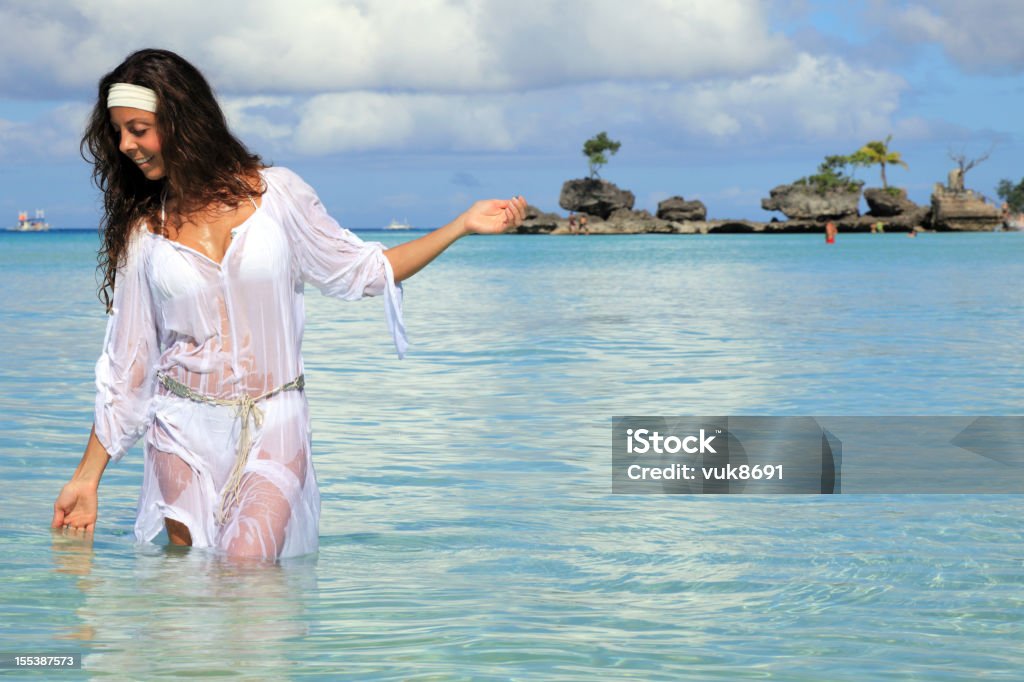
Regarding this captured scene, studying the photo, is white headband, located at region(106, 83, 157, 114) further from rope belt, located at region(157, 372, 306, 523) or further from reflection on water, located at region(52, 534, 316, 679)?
reflection on water, located at region(52, 534, 316, 679)

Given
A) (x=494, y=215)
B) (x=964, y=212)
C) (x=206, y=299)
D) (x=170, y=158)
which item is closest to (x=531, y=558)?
(x=494, y=215)

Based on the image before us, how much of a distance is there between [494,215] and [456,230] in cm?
14

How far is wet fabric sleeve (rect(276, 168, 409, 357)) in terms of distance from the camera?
12.3 ft

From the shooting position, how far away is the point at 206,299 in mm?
3596

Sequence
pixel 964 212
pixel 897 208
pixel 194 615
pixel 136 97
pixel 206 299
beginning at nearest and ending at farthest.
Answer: pixel 136 97
pixel 206 299
pixel 194 615
pixel 964 212
pixel 897 208

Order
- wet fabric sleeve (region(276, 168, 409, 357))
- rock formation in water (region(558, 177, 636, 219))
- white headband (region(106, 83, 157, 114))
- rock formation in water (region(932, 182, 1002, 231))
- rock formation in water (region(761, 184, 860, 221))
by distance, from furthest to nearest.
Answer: rock formation in water (region(558, 177, 636, 219))
rock formation in water (region(761, 184, 860, 221))
rock formation in water (region(932, 182, 1002, 231))
wet fabric sleeve (region(276, 168, 409, 357))
white headband (region(106, 83, 157, 114))

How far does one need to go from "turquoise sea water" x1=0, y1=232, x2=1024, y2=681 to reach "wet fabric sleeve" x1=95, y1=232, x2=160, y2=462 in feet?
1.73

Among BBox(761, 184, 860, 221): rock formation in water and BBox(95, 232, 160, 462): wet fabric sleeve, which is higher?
BBox(761, 184, 860, 221): rock formation in water

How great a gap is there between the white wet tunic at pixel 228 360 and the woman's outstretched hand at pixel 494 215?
11.0 inches

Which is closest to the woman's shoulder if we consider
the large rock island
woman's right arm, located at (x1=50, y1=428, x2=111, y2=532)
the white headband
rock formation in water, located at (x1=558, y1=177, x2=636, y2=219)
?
the white headband

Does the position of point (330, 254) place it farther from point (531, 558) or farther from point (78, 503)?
point (531, 558)

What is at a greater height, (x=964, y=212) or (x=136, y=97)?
(x=964, y=212)

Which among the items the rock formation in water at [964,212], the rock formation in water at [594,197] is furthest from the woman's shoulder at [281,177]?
the rock formation in water at [594,197]

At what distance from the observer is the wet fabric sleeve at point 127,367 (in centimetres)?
370
